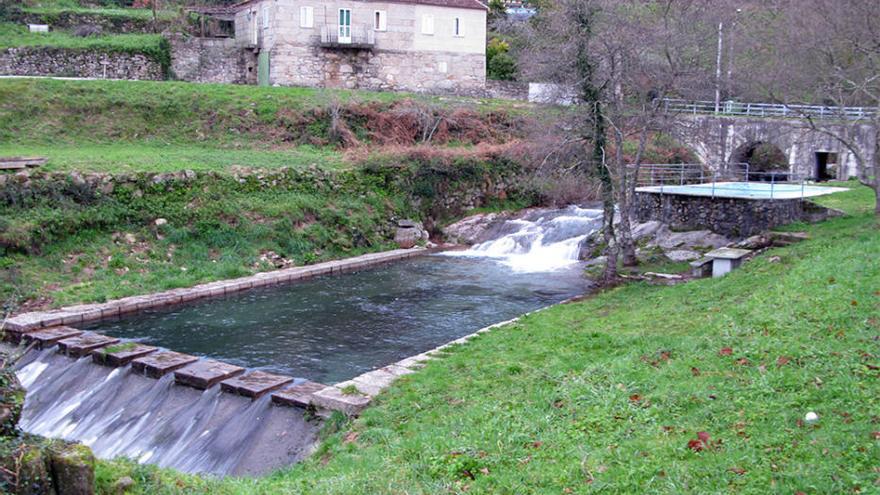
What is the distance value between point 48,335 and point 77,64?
75.1ft

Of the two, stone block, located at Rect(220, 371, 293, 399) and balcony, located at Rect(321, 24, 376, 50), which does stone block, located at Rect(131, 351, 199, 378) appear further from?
balcony, located at Rect(321, 24, 376, 50)

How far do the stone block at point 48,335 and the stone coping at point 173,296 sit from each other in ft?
1.04

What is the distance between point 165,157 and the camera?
2327 cm

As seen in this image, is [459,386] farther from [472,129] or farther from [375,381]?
[472,129]

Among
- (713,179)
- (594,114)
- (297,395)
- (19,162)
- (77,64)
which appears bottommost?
(297,395)

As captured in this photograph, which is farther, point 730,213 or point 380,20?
point 380,20

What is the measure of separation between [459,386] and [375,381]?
1369 millimetres

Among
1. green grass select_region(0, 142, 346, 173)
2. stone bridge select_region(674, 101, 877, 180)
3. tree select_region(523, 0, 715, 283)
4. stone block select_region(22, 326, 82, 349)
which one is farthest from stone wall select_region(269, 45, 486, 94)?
stone block select_region(22, 326, 82, 349)

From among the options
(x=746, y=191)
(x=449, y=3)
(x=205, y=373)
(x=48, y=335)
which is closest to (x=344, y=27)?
(x=449, y=3)

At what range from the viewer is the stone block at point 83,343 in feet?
41.4

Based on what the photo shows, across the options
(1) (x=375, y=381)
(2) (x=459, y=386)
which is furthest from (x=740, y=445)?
(1) (x=375, y=381)

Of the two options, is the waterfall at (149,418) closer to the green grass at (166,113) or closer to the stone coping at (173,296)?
the stone coping at (173,296)

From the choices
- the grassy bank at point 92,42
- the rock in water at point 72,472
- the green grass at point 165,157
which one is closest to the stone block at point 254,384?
the rock in water at point 72,472

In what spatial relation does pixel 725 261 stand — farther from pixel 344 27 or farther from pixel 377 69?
pixel 344 27
